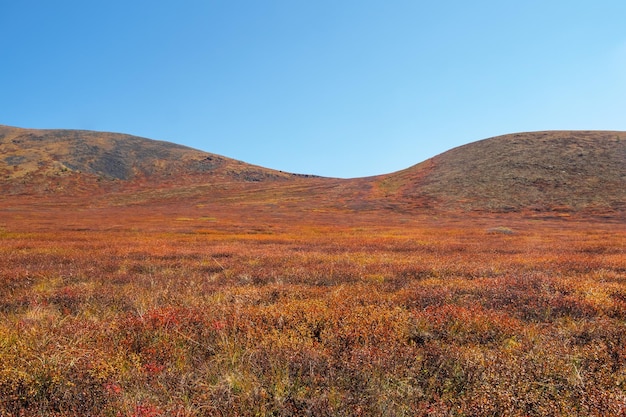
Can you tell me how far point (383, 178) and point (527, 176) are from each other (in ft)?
124

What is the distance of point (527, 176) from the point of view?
73.5 metres

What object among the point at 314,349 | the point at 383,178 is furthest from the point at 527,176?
the point at 314,349

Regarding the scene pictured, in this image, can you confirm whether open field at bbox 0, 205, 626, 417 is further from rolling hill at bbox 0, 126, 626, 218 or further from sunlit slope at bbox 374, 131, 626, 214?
sunlit slope at bbox 374, 131, 626, 214

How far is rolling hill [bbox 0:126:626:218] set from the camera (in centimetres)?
6569

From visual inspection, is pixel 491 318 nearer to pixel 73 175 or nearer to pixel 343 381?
pixel 343 381

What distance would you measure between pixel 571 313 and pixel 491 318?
1948mm

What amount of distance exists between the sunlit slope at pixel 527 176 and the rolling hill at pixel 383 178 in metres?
0.19

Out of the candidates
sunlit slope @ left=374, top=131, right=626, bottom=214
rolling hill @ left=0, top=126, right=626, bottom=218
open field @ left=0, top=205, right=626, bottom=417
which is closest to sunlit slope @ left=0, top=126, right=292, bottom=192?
rolling hill @ left=0, top=126, right=626, bottom=218

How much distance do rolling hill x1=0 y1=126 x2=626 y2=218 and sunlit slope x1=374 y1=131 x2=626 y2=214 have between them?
0.19 meters

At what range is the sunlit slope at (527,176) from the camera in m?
62.9

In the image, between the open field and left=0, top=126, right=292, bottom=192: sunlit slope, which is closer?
the open field

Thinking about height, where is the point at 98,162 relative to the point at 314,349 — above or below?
above

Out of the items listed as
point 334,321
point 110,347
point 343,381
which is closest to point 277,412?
point 343,381

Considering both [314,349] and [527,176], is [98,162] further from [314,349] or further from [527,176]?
[314,349]
